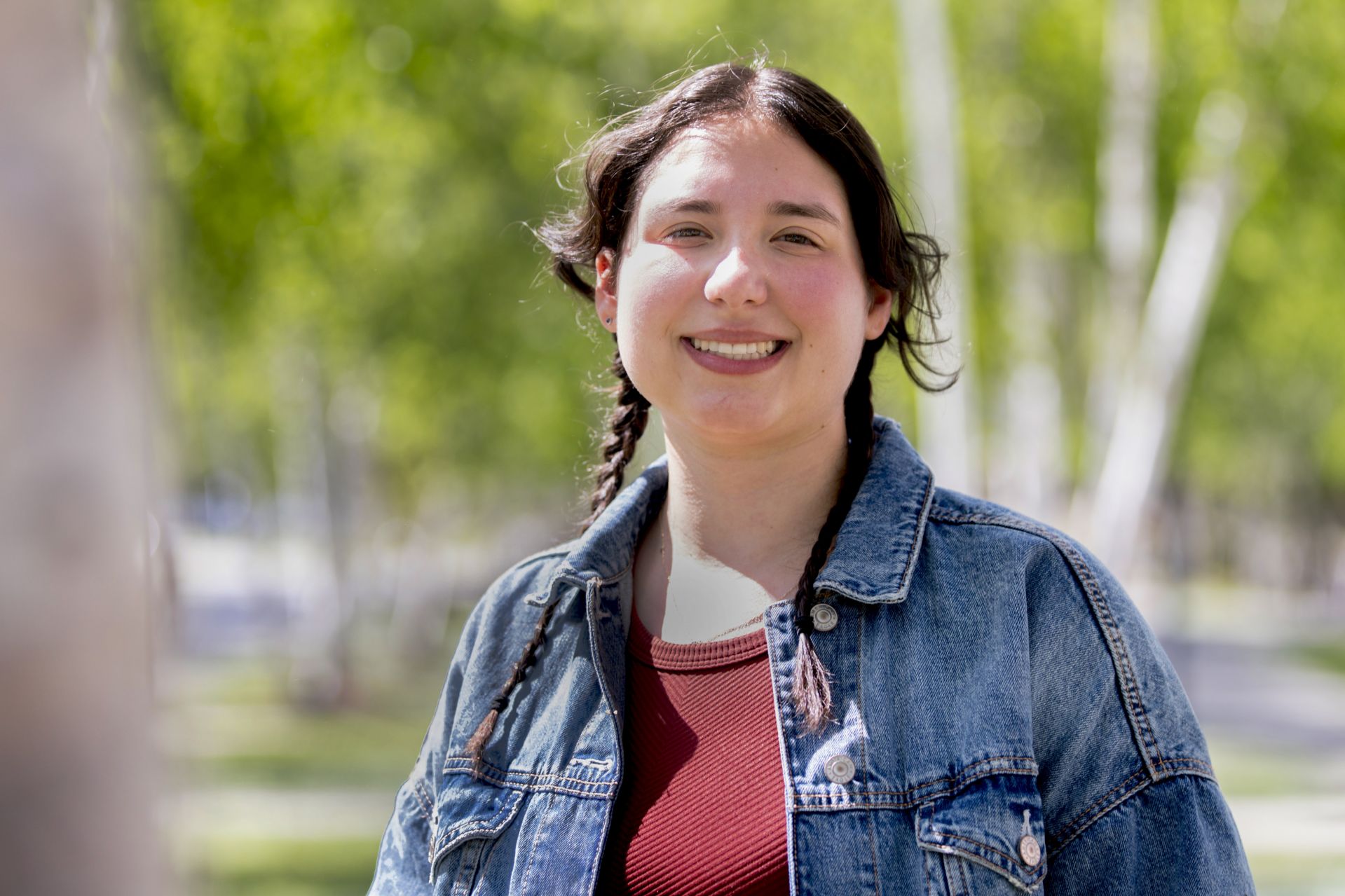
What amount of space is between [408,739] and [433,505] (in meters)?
19.5

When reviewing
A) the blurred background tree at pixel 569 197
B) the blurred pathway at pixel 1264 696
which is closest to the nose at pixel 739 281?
the blurred background tree at pixel 569 197

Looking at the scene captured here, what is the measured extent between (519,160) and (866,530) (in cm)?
1431

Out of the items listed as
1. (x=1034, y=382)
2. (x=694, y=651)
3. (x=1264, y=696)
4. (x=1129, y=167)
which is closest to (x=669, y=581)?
(x=694, y=651)

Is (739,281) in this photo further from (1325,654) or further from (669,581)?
(1325,654)

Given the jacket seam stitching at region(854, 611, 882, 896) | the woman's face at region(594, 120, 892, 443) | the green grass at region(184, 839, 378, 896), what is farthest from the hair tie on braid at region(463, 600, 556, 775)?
the green grass at region(184, 839, 378, 896)

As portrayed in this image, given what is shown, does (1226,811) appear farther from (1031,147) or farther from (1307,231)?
(1031,147)

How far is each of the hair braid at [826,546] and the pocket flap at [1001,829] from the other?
218 mm

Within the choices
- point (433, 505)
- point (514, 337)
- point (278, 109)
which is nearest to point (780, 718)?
point (278, 109)

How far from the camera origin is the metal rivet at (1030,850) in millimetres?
1948

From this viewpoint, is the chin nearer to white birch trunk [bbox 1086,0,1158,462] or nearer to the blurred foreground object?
the blurred foreground object

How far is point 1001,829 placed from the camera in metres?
1.95

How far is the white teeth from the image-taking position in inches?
87.9

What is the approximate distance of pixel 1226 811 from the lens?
1966mm

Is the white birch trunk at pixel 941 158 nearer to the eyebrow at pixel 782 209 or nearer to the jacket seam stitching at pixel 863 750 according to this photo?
the eyebrow at pixel 782 209
